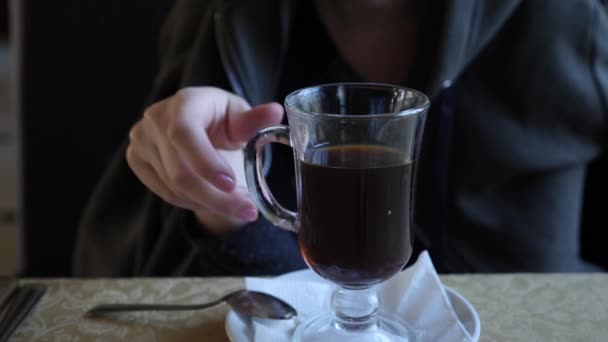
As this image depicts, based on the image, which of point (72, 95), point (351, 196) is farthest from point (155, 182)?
point (72, 95)

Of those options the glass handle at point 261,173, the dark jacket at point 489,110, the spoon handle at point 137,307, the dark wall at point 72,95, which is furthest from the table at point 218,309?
the dark wall at point 72,95

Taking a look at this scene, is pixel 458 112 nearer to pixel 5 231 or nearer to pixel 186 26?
pixel 186 26

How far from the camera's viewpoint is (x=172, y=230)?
955 millimetres

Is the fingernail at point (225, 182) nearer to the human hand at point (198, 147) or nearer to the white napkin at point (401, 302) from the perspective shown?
the human hand at point (198, 147)

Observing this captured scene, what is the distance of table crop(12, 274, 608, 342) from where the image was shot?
2.06 ft

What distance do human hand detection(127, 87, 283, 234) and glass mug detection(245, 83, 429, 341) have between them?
0.13 feet

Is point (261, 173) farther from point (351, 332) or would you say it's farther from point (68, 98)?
point (68, 98)

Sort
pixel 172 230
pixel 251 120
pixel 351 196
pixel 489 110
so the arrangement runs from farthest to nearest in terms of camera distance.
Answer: pixel 489 110 < pixel 172 230 < pixel 251 120 < pixel 351 196

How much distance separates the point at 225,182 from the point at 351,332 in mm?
173

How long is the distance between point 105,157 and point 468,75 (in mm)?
828

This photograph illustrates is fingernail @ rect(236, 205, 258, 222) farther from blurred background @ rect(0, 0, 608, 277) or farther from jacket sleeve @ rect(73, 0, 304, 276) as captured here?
blurred background @ rect(0, 0, 608, 277)

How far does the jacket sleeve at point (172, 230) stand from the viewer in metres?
0.82

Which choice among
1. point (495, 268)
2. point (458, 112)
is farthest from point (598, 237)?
point (458, 112)

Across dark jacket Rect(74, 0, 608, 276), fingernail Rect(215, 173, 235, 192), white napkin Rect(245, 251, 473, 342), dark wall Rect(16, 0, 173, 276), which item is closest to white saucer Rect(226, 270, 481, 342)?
white napkin Rect(245, 251, 473, 342)
